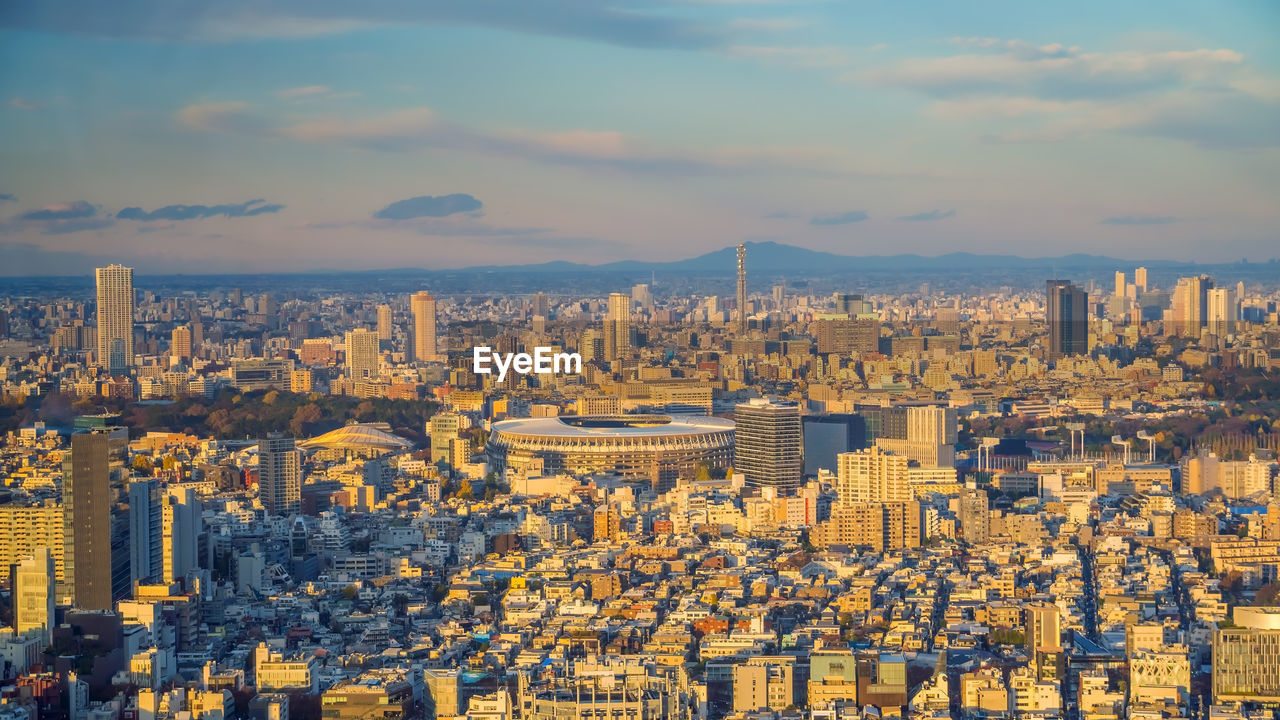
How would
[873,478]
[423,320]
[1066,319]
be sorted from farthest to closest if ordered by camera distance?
[423,320]
[1066,319]
[873,478]

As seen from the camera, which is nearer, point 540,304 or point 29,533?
point 29,533

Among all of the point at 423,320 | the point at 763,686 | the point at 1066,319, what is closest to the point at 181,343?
the point at 423,320

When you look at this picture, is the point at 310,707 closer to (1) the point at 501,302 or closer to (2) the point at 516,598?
(2) the point at 516,598

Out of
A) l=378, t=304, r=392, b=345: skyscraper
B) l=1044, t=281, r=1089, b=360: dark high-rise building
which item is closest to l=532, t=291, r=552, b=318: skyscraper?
l=378, t=304, r=392, b=345: skyscraper

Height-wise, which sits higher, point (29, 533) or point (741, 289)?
point (741, 289)

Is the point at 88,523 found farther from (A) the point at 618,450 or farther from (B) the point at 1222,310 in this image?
(B) the point at 1222,310

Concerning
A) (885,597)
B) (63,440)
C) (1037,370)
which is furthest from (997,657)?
(1037,370)
